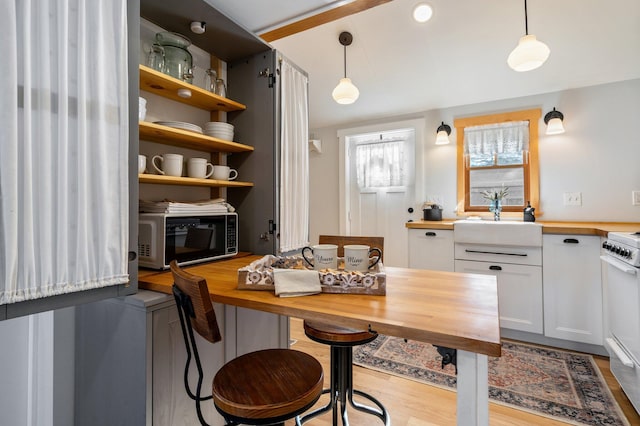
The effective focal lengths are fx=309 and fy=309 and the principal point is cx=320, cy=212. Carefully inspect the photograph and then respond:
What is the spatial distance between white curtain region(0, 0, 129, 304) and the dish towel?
0.56m

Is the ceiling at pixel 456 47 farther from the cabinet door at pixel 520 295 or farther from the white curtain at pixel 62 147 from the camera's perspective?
the cabinet door at pixel 520 295

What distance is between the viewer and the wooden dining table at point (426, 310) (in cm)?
72

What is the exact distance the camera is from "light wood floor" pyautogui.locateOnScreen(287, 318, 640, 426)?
1.63 m

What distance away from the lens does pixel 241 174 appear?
199cm

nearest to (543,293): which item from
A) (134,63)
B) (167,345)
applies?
(167,345)

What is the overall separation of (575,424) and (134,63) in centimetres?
264

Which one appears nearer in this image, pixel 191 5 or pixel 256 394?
pixel 256 394

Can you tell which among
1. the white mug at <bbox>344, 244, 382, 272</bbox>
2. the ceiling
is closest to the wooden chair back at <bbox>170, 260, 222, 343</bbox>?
the white mug at <bbox>344, 244, 382, 272</bbox>

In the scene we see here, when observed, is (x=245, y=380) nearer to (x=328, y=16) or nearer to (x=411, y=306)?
(x=411, y=306)

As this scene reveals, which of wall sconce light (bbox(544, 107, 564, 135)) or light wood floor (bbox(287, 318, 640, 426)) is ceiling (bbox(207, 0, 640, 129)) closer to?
wall sconce light (bbox(544, 107, 564, 135))

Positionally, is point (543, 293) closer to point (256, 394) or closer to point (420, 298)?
point (420, 298)

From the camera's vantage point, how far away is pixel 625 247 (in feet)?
5.65

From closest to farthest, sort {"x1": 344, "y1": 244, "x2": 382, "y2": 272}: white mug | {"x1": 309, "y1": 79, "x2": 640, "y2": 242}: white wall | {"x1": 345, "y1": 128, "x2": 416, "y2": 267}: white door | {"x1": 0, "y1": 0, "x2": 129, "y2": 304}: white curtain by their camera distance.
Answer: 1. {"x1": 0, "y1": 0, "x2": 129, "y2": 304}: white curtain
2. {"x1": 344, "y1": 244, "x2": 382, "y2": 272}: white mug
3. {"x1": 309, "y1": 79, "x2": 640, "y2": 242}: white wall
4. {"x1": 345, "y1": 128, "x2": 416, "y2": 267}: white door

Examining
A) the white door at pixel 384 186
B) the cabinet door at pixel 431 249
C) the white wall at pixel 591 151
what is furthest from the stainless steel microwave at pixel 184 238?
the white wall at pixel 591 151
